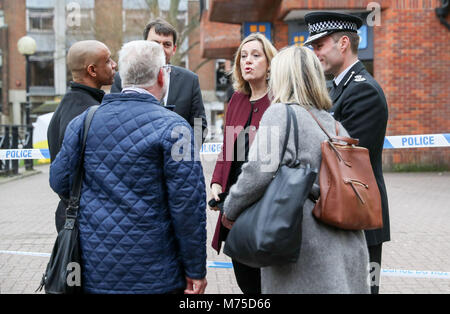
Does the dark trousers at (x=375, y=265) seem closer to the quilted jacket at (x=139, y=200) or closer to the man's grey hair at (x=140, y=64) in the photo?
the quilted jacket at (x=139, y=200)

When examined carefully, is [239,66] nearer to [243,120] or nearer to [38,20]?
[243,120]

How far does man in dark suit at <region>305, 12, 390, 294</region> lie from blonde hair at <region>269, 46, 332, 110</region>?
0.36 meters

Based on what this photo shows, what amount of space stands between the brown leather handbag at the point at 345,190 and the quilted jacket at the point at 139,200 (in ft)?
1.89

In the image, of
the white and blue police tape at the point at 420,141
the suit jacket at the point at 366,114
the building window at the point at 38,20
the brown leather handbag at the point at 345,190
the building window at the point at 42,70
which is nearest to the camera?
the brown leather handbag at the point at 345,190

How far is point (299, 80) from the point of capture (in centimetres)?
243

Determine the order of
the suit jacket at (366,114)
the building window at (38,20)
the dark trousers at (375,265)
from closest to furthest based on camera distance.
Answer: the suit jacket at (366,114) < the dark trousers at (375,265) < the building window at (38,20)

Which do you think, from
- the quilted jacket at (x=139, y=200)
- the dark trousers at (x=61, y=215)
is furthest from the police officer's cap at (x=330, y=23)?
the dark trousers at (x=61, y=215)

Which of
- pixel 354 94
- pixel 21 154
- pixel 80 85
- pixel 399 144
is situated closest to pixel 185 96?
pixel 80 85

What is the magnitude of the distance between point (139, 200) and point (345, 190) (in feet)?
2.98

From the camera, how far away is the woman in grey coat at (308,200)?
7.55 ft

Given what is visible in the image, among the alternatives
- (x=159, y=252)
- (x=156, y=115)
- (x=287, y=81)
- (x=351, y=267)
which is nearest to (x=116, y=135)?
(x=156, y=115)

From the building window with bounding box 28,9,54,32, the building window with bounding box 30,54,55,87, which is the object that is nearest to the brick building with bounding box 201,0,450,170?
the building window with bounding box 30,54,55,87

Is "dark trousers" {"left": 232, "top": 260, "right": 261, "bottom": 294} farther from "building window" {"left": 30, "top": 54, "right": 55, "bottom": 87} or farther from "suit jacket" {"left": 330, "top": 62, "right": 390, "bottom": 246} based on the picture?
"building window" {"left": 30, "top": 54, "right": 55, "bottom": 87}

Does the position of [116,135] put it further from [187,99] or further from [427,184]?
[427,184]
